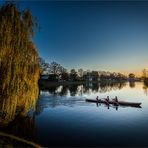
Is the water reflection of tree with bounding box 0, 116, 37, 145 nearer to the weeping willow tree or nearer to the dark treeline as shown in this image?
the weeping willow tree

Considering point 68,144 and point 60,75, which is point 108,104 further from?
point 60,75

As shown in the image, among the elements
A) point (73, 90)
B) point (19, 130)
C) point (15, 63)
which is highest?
point (15, 63)

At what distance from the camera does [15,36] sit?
11.9 metres

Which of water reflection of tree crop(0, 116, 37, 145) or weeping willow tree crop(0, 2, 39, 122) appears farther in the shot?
water reflection of tree crop(0, 116, 37, 145)

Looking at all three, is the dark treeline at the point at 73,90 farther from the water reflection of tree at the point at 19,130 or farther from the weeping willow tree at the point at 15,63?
the weeping willow tree at the point at 15,63

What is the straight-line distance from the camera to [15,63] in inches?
459

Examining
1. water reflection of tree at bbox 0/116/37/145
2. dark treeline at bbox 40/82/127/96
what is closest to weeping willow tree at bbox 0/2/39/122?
water reflection of tree at bbox 0/116/37/145

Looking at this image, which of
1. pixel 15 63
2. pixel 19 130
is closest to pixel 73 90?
pixel 19 130

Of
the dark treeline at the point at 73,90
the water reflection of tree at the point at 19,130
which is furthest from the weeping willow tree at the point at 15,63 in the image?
the dark treeline at the point at 73,90

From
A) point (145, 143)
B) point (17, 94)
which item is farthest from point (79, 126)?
point (17, 94)

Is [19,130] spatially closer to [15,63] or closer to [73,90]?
[15,63]

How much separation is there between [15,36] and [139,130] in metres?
14.4

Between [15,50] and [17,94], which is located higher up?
[15,50]

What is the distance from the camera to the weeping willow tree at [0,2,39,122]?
1151 centimetres
